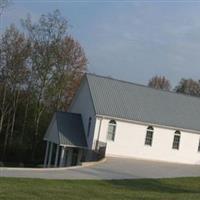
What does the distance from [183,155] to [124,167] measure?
12.5 meters

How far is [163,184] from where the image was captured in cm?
2792

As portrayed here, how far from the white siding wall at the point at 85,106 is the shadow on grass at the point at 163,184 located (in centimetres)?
1705

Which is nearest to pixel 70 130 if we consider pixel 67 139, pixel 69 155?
pixel 67 139

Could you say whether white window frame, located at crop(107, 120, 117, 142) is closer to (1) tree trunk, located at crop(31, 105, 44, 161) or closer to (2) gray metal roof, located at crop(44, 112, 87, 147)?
(2) gray metal roof, located at crop(44, 112, 87, 147)

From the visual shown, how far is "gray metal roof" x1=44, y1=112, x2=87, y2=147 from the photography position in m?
46.9

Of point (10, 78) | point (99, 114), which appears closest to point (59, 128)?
point (99, 114)

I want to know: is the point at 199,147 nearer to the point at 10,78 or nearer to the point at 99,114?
the point at 99,114

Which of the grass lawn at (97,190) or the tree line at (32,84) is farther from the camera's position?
the tree line at (32,84)

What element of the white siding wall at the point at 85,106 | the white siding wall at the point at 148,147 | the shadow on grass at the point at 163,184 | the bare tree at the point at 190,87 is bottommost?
the shadow on grass at the point at 163,184

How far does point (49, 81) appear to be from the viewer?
65.0 metres

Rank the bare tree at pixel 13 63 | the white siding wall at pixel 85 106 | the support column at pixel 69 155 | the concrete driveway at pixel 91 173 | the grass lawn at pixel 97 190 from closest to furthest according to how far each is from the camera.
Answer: the grass lawn at pixel 97 190, the concrete driveway at pixel 91 173, the white siding wall at pixel 85 106, the support column at pixel 69 155, the bare tree at pixel 13 63

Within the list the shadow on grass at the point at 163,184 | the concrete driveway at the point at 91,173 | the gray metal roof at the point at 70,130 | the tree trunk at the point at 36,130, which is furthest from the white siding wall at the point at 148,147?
the tree trunk at the point at 36,130

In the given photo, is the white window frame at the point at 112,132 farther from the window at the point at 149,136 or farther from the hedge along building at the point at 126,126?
the window at the point at 149,136

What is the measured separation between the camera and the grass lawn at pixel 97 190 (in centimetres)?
1605
